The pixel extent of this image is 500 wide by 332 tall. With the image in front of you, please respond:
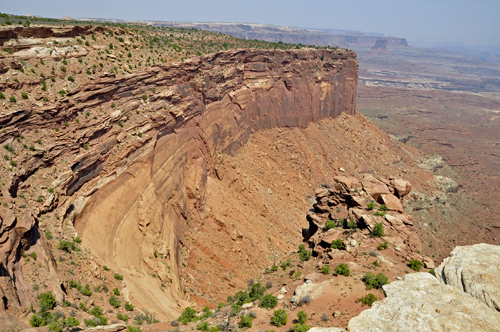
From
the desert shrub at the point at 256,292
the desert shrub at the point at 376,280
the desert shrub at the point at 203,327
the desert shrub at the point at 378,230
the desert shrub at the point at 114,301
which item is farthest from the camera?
the desert shrub at the point at 378,230

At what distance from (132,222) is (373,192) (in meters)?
20.5

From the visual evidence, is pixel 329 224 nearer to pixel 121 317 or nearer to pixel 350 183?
pixel 350 183

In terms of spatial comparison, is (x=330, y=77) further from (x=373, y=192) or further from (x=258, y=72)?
(x=373, y=192)

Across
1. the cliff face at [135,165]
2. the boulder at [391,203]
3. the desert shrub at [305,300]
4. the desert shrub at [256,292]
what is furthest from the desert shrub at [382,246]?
the cliff face at [135,165]

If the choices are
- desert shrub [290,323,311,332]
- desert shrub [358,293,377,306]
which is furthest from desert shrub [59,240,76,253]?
desert shrub [358,293,377,306]

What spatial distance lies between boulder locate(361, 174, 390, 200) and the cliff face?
58.8 ft

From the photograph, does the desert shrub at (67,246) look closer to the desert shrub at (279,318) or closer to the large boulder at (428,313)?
the desert shrub at (279,318)

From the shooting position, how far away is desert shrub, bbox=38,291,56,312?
14102 millimetres

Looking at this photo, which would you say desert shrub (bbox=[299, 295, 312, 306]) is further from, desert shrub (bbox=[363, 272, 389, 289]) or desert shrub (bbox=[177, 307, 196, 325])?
desert shrub (bbox=[177, 307, 196, 325])

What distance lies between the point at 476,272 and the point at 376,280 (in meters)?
5.02

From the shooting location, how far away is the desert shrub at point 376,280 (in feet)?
61.9

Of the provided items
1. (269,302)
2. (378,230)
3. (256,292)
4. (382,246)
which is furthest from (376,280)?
(256,292)

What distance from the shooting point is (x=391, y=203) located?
27.5 meters

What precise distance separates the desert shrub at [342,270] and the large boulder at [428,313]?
3195 mm
